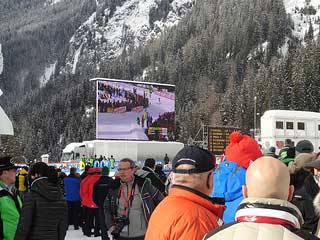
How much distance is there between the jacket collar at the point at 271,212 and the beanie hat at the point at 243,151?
2655mm

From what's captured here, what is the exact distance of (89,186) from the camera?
10.4 metres

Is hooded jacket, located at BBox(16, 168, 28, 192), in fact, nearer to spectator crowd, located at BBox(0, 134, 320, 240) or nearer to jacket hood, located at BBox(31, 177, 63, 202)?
spectator crowd, located at BBox(0, 134, 320, 240)

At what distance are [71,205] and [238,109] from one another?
63.9 m

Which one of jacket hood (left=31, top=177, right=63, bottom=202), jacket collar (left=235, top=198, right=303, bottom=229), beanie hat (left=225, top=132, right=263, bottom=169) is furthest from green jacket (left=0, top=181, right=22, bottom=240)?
jacket collar (left=235, top=198, right=303, bottom=229)

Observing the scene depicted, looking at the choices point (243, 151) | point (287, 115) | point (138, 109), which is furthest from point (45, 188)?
point (287, 115)

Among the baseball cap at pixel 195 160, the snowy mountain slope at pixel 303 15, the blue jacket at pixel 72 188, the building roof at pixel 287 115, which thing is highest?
the snowy mountain slope at pixel 303 15

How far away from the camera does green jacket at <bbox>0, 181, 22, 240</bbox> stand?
185 inches

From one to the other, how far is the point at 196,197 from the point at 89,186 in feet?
26.3

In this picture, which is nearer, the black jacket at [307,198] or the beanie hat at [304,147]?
the black jacket at [307,198]

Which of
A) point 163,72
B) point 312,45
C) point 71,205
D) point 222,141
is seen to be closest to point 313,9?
point 163,72

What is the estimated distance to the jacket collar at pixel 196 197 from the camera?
103 inches

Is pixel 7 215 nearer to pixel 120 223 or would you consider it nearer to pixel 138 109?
pixel 120 223

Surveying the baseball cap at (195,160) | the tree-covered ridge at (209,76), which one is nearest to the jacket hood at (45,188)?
the baseball cap at (195,160)

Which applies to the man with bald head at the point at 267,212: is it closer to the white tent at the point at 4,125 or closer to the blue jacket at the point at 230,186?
the blue jacket at the point at 230,186
